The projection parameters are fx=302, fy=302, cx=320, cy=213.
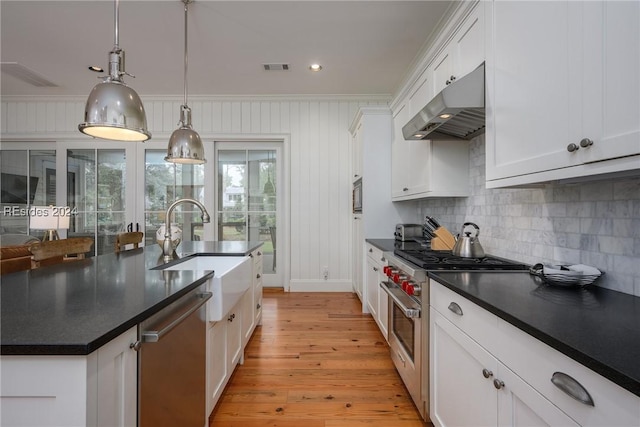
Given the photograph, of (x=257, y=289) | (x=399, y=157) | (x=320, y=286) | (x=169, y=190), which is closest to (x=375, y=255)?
(x=399, y=157)

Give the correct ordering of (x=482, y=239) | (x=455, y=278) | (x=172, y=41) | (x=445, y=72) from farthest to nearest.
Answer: (x=172, y=41) < (x=482, y=239) < (x=445, y=72) < (x=455, y=278)

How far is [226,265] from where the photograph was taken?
2.25 metres

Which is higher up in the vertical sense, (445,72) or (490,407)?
(445,72)

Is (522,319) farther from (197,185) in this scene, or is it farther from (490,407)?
(197,185)

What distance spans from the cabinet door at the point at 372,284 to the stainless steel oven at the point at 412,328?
2.45 feet

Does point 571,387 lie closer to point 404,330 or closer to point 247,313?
point 404,330

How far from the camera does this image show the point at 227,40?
117 inches

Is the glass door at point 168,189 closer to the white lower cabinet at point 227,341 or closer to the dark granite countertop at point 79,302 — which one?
the white lower cabinet at point 227,341

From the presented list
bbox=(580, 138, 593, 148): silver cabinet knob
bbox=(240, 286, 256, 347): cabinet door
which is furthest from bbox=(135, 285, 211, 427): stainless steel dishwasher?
bbox=(580, 138, 593, 148): silver cabinet knob

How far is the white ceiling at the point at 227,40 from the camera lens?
253cm

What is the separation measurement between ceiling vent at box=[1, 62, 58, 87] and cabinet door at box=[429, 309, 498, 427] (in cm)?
506

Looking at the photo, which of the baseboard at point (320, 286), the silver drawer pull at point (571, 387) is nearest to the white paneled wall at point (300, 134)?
the baseboard at point (320, 286)

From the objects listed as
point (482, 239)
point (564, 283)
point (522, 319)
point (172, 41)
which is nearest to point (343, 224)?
point (482, 239)

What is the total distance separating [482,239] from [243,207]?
3359 millimetres
